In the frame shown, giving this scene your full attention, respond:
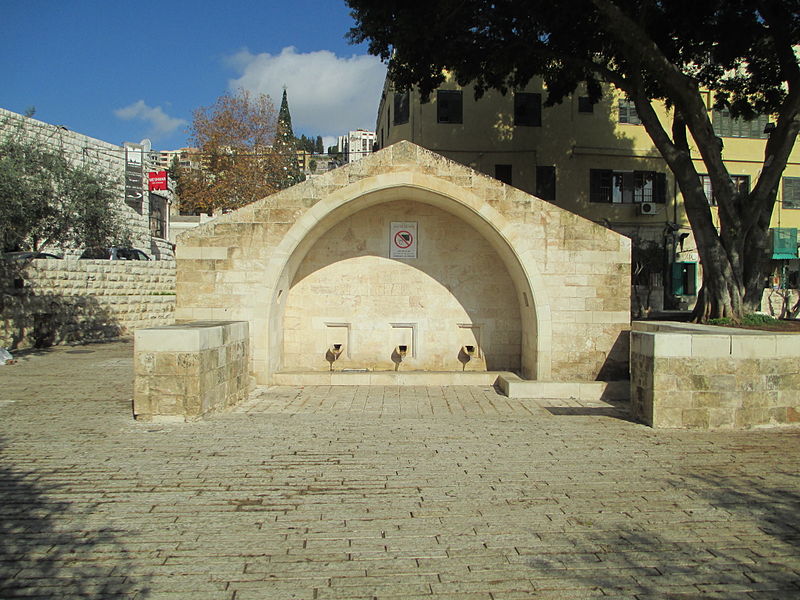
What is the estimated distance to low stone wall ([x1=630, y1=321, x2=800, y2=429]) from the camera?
7656mm

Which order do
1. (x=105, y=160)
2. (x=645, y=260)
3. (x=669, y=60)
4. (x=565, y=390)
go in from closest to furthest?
1. (x=565, y=390)
2. (x=669, y=60)
3. (x=645, y=260)
4. (x=105, y=160)

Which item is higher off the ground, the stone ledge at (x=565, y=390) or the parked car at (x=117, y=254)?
the parked car at (x=117, y=254)

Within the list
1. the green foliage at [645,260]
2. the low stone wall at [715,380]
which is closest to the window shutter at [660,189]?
the green foliage at [645,260]

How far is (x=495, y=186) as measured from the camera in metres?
10.7

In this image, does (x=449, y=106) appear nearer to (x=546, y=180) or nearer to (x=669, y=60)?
(x=546, y=180)

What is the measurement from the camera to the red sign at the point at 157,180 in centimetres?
2983

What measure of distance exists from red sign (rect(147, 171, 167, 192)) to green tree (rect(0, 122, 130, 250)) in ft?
40.4

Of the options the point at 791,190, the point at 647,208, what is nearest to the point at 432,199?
the point at 647,208

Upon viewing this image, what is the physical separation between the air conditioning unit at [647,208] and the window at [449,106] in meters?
8.26

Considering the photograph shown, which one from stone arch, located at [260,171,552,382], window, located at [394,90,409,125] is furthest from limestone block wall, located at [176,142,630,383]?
window, located at [394,90,409,125]

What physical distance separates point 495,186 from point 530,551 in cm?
766

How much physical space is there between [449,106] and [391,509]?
22116mm

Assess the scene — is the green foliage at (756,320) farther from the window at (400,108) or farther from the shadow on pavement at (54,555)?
the window at (400,108)

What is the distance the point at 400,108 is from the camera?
25.7 meters
